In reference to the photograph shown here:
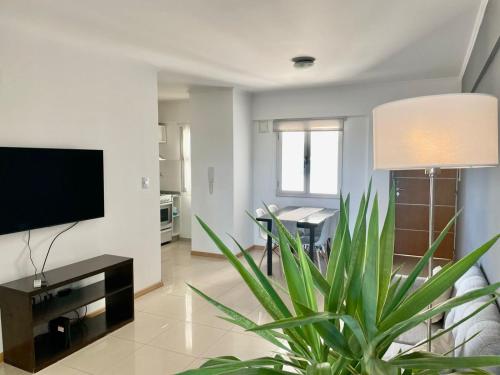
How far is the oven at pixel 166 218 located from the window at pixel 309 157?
6.51 ft

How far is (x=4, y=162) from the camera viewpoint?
2592 mm

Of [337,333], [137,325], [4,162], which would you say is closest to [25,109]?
[4,162]

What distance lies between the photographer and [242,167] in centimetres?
579

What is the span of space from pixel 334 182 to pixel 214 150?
193 cm

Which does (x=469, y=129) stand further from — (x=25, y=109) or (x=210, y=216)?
(x=210, y=216)

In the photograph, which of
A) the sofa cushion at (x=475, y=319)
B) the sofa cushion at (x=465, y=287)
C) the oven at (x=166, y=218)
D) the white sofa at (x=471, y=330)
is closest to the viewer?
the white sofa at (x=471, y=330)

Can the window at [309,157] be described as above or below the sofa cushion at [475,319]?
above

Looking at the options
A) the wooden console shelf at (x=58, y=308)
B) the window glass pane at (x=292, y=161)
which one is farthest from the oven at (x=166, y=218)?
the wooden console shelf at (x=58, y=308)

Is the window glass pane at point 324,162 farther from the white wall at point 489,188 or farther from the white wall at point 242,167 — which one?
the white wall at point 489,188

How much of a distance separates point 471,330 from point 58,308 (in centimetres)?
277

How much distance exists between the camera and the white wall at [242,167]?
5.54 metres

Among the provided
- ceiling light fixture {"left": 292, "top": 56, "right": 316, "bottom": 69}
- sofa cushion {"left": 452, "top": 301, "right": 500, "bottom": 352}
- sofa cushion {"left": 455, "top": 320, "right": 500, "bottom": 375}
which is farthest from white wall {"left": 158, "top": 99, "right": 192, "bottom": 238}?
sofa cushion {"left": 455, "top": 320, "right": 500, "bottom": 375}

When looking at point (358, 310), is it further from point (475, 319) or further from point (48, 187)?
point (48, 187)

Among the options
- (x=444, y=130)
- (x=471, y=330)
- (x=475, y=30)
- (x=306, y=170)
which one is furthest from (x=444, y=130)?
(x=306, y=170)
